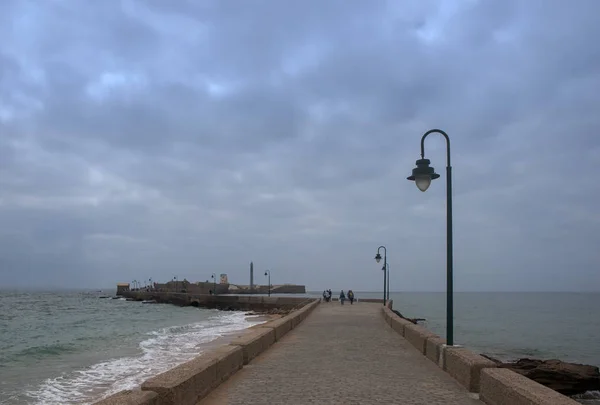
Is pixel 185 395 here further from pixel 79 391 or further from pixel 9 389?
pixel 9 389

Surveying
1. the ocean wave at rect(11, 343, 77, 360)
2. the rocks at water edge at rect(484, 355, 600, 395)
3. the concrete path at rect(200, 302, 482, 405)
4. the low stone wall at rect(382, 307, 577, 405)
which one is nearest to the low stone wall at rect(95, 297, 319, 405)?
the concrete path at rect(200, 302, 482, 405)

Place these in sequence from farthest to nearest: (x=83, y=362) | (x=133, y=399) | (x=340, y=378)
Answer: (x=83, y=362) < (x=340, y=378) < (x=133, y=399)

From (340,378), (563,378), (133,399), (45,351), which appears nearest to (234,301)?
(45,351)

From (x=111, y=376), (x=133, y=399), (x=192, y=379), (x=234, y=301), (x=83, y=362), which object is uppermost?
(x=133, y=399)

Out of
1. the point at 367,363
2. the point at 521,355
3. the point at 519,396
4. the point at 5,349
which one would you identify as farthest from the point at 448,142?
the point at 5,349

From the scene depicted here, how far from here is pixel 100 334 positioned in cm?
3481

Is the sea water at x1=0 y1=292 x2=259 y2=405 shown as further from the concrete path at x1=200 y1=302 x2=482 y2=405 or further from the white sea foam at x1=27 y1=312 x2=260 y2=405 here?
the concrete path at x1=200 y1=302 x2=482 y2=405

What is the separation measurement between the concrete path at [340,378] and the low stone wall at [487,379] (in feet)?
0.56

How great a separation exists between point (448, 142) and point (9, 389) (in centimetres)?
1450

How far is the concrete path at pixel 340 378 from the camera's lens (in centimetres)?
726

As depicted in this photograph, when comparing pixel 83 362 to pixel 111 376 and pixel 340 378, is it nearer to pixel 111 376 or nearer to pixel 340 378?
pixel 111 376

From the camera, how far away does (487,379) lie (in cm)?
708

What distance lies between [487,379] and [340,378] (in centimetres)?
254

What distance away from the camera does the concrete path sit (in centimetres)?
726
